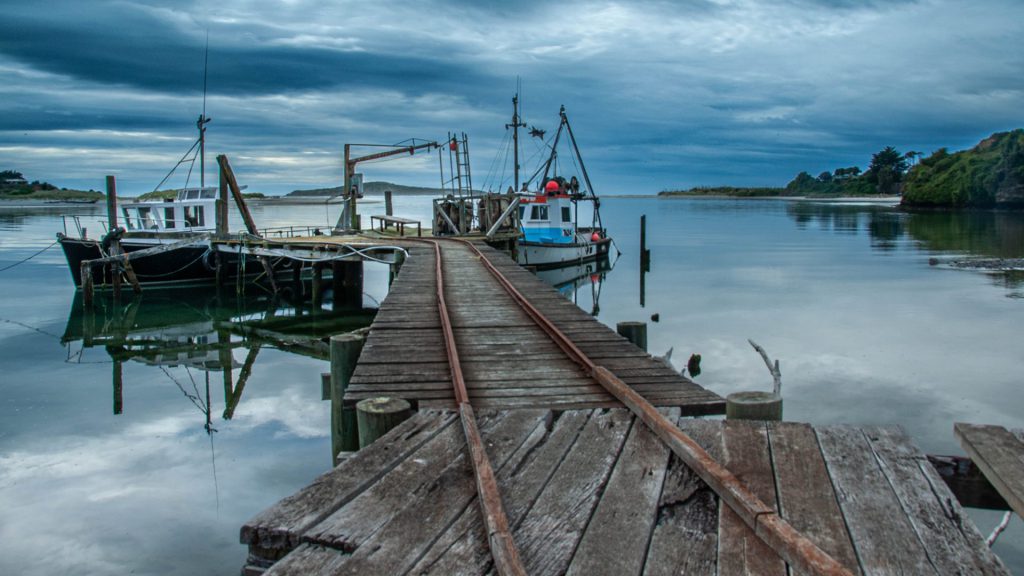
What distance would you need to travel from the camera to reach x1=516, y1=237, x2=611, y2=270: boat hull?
3362 cm

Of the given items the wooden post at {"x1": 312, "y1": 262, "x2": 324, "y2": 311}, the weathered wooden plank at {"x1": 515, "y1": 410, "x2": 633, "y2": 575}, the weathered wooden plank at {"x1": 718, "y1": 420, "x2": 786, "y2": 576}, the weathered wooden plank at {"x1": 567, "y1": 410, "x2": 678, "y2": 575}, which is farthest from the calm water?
the weathered wooden plank at {"x1": 567, "y1": 410, "x2": 678, "y2": 575}

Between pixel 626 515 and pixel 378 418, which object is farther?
pixel 378 418

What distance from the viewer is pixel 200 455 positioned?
10617 millimetres

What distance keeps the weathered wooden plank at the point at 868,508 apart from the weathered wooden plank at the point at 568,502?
4.08 feet

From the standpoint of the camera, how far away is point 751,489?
159 inches

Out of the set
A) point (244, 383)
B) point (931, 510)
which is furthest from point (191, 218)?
point (931, 510)

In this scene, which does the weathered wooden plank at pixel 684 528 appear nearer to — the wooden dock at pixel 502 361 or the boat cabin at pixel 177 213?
the wooden dock at pixel 502 361

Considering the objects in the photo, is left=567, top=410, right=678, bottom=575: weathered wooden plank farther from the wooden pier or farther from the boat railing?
the boat railing

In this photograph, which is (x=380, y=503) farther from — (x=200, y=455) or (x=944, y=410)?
(x=944, y=410)

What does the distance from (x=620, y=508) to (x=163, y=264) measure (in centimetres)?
2783

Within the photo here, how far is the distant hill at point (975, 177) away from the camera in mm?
97312

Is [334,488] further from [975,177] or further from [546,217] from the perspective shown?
[975,177]

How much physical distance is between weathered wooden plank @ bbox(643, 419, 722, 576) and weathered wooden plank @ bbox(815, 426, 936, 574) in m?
0.64

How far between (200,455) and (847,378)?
11.6 m
